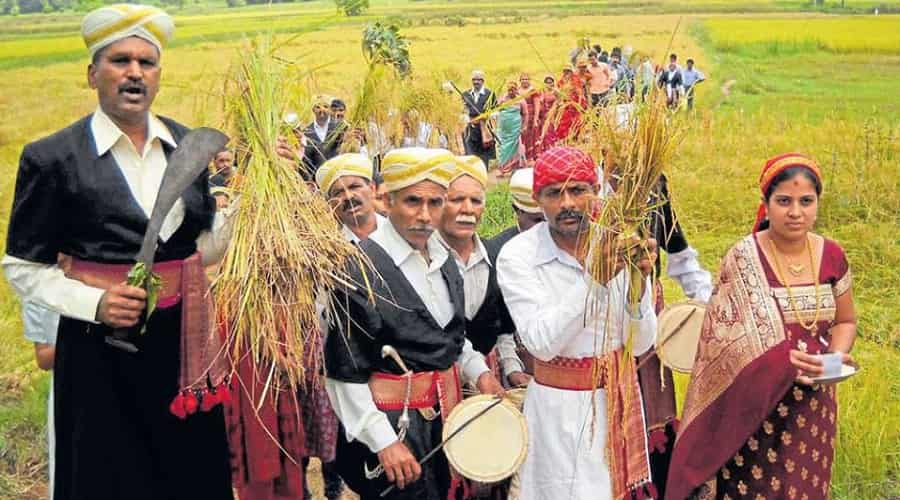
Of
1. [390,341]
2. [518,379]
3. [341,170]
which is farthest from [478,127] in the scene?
[390,341]

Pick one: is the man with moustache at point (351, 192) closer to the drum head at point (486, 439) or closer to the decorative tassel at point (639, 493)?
the drum head at point (486, 439)

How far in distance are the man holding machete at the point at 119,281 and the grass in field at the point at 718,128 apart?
1.26 feet

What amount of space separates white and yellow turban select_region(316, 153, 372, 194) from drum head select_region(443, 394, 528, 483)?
5.53 ft

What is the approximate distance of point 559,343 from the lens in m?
3.19

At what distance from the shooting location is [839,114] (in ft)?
54.6

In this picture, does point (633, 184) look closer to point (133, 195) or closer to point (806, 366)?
point (806, 366)

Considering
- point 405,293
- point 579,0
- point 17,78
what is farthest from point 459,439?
Answer: point 579,0

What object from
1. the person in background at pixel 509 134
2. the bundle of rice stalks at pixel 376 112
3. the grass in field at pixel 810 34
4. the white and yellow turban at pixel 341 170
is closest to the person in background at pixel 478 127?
the person in background at pixel 509 134

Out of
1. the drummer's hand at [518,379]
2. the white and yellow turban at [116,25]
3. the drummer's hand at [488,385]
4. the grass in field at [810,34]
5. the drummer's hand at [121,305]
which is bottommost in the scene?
the drummer's hand at [518,379]

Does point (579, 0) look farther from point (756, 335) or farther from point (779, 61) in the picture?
point (756, 335)

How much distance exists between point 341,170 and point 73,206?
186 centimetres

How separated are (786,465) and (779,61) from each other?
79.2 ft

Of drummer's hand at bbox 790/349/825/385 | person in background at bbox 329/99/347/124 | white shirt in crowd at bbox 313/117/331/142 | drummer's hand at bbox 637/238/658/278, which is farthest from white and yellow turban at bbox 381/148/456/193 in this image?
person in background at bbox 329/99/347/124

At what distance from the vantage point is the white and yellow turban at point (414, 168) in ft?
11.4
